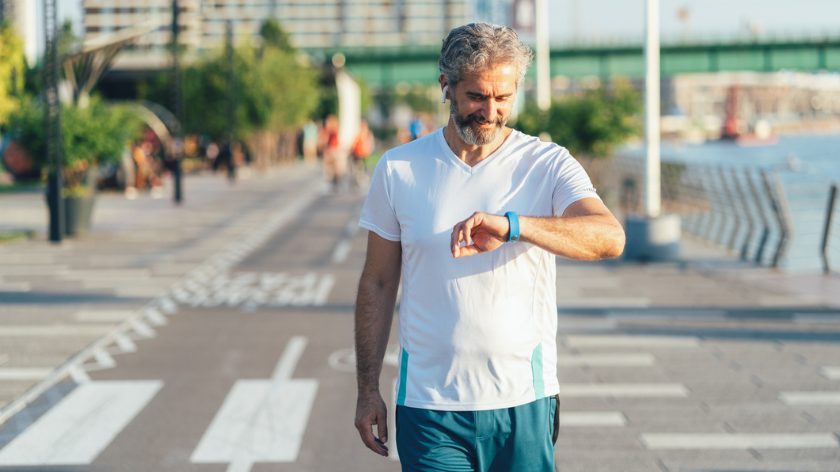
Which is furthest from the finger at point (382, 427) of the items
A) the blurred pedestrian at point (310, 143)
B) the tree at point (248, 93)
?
the blurred pedestrian at point (310, 143)

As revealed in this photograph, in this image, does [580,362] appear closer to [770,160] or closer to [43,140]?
[43,140]

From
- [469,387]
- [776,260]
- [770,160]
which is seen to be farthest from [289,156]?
[469,387]

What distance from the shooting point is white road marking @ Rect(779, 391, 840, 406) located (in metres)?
8.20

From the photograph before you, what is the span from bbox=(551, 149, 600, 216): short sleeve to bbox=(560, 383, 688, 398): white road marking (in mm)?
5170

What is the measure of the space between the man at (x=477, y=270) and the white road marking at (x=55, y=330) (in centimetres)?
834

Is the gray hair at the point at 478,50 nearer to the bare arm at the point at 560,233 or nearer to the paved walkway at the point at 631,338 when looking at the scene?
the bare arm at the point at 560,233

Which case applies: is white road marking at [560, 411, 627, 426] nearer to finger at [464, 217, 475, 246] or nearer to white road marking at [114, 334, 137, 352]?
white road marking at [114, 334, 137, 352]

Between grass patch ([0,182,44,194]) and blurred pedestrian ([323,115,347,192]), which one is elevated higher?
blurred pedestrian ([323,115,347,192])

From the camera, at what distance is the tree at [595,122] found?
78.2ft

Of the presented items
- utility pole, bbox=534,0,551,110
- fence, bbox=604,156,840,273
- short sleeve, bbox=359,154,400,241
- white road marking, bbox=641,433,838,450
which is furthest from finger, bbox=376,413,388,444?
utility pole, bbox=534,0,551,110

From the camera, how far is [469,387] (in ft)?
11.1

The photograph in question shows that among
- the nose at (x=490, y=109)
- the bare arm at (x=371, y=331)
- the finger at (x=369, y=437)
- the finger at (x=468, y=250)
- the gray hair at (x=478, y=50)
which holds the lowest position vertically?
the finger at (x=369, y=437)

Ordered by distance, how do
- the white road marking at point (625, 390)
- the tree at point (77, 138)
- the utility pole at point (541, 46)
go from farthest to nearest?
the utility pole at point (541, 46) → the tree at point (77, 138) → the white road marking at point (625, 390)

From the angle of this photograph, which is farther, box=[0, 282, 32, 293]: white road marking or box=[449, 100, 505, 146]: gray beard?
box=[0, 282, 32, 293]: white road marking
